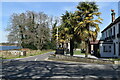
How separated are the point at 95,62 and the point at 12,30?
36151 millimetres

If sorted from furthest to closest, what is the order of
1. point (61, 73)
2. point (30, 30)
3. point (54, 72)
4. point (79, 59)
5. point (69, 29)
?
point (30, 30) → point (69, 29) → point (79, 59) → point (54, 72) → point (61, 73)

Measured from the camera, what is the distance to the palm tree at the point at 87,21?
2056 cm

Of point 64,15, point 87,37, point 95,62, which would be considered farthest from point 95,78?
point 64,15

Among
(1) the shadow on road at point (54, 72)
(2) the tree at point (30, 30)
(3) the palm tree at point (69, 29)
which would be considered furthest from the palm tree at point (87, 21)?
(2) the tree at point (30, 30)

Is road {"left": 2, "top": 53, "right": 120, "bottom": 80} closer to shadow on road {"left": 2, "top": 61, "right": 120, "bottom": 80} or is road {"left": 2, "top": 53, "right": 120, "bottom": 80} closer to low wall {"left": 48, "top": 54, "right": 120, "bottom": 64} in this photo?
shadow on road {"left": 2, "top": 61, "right": 120, "bottom": 80}

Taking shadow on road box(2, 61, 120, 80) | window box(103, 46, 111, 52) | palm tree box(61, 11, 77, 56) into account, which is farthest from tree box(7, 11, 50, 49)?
shadow on road box(2, 61, 120, 80)

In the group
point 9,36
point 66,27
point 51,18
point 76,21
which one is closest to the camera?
point 76,21

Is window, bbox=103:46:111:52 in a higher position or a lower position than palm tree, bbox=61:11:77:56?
lower

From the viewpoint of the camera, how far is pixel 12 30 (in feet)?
148

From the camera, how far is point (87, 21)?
20344 millimetres

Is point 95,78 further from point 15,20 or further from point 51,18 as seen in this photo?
point 51,18

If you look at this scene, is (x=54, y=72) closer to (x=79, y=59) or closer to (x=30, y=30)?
(x=79, y=59)

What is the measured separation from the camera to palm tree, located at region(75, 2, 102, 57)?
2056 cm

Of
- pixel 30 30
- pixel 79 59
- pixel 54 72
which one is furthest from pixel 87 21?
pixel 30 30
